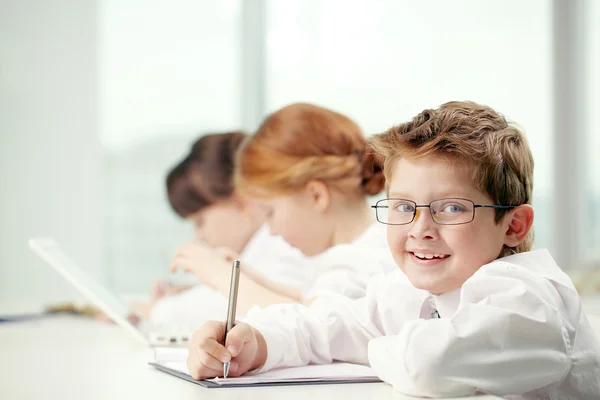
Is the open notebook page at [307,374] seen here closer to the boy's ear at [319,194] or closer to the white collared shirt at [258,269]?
the white collared shirt at [258,269]

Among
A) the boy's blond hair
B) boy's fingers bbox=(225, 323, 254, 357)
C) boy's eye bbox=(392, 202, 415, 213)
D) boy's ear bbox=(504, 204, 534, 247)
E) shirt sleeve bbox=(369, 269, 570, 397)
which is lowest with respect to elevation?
boy's fingers bbox=(225, 323, 254, 357)

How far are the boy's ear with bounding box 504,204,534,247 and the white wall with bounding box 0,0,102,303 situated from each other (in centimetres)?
254

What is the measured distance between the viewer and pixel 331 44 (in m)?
3.94

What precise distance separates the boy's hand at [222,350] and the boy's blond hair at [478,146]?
11.6 inches

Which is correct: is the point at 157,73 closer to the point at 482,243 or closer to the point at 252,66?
the point at 252,66

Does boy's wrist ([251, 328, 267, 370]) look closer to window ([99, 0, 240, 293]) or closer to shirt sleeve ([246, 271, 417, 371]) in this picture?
shirt sleeve ([246, 271, 417, 371])

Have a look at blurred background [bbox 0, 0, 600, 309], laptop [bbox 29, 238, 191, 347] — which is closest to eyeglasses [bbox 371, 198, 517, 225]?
laptop [bbox 29, 238, 191, 347]

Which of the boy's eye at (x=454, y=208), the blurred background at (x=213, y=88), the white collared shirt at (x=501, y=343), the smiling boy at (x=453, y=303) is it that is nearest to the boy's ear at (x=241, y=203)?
the blurred background at (x=213, y=88)

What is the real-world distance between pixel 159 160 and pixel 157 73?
396 millimetres

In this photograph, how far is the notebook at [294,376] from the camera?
0.97 meters

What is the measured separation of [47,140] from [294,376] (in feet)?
8.75

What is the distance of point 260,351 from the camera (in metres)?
1.07

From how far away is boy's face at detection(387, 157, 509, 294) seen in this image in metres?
1.01

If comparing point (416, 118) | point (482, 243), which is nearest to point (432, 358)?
point (482, 243)
